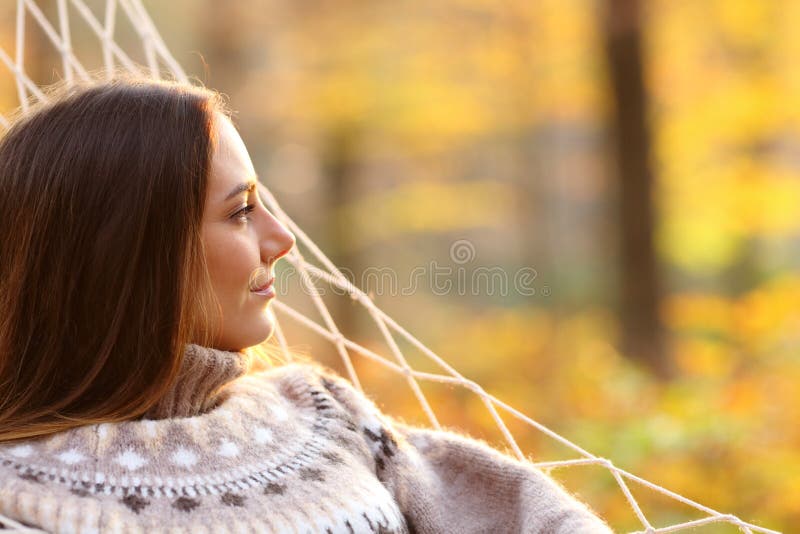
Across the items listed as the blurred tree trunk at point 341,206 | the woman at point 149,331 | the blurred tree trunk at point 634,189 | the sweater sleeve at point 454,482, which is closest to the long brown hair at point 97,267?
the woman at point 149,331

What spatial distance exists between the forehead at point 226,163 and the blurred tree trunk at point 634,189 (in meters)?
2.71

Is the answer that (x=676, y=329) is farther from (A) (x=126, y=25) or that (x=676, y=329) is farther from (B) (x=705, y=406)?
(A) (x=126, y=25)

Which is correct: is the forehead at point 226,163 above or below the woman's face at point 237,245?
above

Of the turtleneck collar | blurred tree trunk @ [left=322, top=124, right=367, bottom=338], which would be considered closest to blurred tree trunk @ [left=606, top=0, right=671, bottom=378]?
blurred tree trunk @ [left=322, top=124, right=367, bottom=338]

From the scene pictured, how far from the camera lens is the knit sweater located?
890 mm

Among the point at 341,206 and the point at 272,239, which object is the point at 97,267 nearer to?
the point at 272,239

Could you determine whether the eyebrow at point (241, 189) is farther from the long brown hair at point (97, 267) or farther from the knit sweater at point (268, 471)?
the knit sweater at point (268, 471)

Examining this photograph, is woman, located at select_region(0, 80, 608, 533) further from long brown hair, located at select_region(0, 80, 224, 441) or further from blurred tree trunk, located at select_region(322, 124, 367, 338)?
blurred tree trunk, located at select_region(322, 124, 367, 338)

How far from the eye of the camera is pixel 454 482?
112 centimetres

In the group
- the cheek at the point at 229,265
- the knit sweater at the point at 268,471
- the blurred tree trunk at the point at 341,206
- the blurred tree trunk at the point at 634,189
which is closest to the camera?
the knit sweater at the point at 268,471

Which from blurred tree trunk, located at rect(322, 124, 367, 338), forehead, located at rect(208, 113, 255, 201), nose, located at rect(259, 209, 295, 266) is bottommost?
blurred tree trunk, located at rect(322, 124, 367, 338)

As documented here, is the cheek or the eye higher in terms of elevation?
the eye

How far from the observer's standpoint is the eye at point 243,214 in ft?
3.32

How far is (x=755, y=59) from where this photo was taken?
4.56 metres
